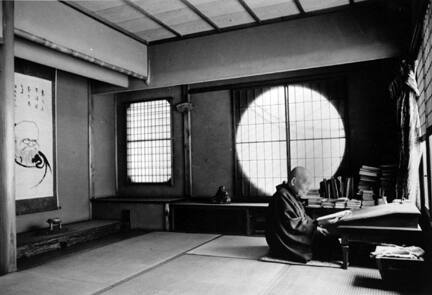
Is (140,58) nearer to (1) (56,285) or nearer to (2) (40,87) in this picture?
(2) (40,87)

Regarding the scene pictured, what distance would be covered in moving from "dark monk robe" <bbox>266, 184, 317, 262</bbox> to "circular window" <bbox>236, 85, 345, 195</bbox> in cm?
166

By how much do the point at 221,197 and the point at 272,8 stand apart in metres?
3.08

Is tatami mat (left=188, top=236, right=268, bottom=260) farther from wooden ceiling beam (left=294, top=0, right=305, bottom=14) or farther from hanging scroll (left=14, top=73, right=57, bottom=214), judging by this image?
wooden ceiling beam (left=294, top=0, right=305, bottom=14)

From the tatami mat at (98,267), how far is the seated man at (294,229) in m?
1.30

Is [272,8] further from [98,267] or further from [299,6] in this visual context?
[98,267]

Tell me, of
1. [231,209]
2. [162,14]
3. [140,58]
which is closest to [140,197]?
[231,209]

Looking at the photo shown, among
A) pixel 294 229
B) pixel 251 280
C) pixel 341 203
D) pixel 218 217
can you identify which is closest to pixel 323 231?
pixel 294 229

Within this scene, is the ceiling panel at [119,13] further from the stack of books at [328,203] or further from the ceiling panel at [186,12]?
the stack of books at [328,203]


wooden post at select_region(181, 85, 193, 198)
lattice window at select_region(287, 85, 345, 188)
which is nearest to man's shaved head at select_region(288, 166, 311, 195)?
lattice window at select_region(287, 85, 345, 188)

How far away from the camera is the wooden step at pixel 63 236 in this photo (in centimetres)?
503

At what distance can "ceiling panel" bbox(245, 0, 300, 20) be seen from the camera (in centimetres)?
508

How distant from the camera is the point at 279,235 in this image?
14.3 feet

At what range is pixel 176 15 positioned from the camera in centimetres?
541

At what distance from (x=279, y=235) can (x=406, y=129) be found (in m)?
1.92
